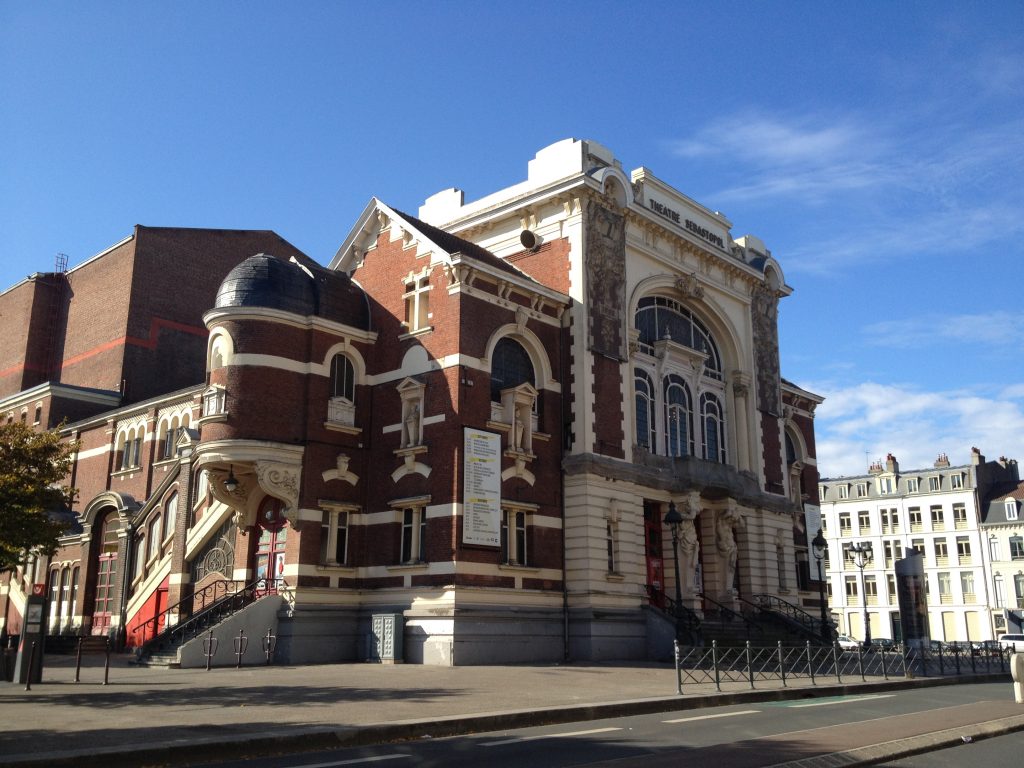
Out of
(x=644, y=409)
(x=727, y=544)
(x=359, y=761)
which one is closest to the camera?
(x=359, y=761)

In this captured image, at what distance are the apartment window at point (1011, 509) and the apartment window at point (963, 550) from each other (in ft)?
11.8

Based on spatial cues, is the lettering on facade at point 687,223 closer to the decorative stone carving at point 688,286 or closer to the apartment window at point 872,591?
the decorative stone carving at point 688,286

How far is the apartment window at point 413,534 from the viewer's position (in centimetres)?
2894

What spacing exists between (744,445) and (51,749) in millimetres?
33688

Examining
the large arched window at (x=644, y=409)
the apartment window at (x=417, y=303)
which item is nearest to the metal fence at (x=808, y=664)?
the large arched window at (x=644, y=409)

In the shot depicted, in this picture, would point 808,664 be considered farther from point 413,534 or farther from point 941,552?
point 941,552

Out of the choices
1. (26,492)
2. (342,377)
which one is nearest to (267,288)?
(342,377)

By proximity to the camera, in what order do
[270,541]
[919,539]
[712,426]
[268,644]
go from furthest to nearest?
[919,539] → [712,426] → [270,541] → [268,644]

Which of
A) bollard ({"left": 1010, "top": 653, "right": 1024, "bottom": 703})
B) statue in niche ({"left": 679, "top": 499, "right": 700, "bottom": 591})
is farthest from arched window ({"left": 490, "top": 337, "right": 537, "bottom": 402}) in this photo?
bollard ({"left": 1010, "top": 653, "right": 1024, "bottom": 703})

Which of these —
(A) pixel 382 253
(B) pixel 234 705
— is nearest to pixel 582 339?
(A) pixel 382 253

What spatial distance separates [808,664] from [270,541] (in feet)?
55.3

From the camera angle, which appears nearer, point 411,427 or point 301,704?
point 301,704

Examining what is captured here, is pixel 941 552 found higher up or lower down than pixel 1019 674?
higher up

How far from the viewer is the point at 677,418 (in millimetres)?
37562
